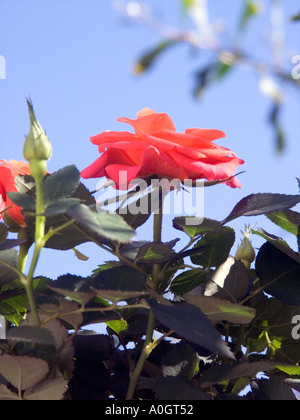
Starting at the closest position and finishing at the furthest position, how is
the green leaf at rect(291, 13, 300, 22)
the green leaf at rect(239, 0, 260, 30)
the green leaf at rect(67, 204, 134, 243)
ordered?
the green leaf at rect(67, 204, 134, 243) < the green leaf at rect(291, 13, 300, 22) < the green leaf at rect(239, 0, 260, 30)

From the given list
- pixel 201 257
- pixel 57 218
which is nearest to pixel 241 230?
pixel 201 257

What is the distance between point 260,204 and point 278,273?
0.05 m

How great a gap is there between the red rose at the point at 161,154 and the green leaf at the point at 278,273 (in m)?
0.05

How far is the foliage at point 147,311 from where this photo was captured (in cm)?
29

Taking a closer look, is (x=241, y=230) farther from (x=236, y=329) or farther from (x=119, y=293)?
(x=119, y=293)

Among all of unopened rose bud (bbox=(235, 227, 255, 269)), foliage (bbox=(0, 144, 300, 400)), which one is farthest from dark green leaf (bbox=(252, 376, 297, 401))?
unopened rose bud (bbox=(235, 227, 255, 269))

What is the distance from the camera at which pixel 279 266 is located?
0.40 meters

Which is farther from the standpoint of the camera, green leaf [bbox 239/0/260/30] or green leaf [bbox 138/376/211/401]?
green leaf [bbox 239/0/260/30]

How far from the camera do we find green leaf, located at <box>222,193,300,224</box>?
1.21 feet

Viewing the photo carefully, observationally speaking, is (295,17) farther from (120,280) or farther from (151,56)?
(120,280)

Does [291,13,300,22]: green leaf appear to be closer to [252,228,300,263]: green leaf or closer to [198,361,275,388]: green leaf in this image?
[252,228,300,263]: green leaf

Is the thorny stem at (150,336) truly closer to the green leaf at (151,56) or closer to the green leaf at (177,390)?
the green leaf at (177,390)

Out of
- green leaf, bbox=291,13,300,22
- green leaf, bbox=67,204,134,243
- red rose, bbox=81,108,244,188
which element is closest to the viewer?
green leaf, bbox=67,204,134,243
